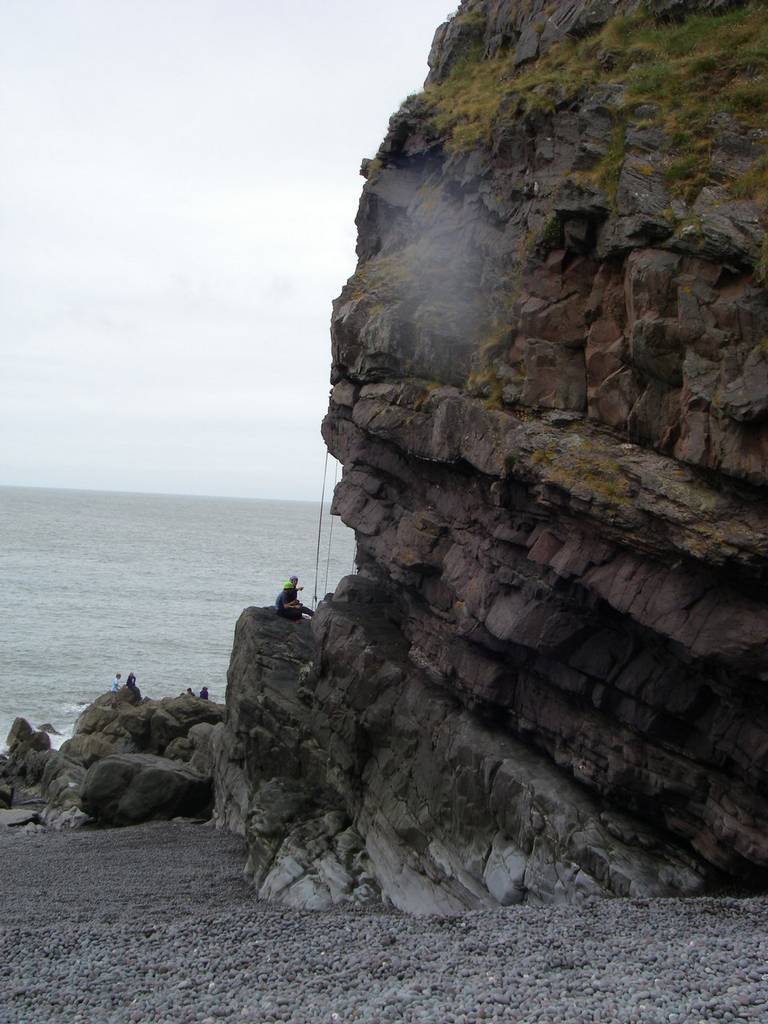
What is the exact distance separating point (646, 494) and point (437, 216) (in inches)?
543

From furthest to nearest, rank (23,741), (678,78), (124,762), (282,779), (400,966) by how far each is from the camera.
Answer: (23,741) → (124,762) → (282,779) → (678,78) → (400,966)

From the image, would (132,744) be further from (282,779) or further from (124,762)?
(282,779)

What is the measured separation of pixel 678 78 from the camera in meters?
18.9

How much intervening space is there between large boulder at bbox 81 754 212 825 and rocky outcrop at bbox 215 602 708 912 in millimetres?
1416

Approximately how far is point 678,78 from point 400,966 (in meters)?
17.9

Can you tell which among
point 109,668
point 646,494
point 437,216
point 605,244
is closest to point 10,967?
point 646,494

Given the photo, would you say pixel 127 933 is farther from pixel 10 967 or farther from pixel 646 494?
pixel 646 494

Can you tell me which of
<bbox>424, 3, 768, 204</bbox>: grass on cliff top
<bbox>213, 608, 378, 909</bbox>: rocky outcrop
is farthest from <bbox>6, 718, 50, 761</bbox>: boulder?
<bbox>424, 3, 768, 204</bbox>: grass on cliff top

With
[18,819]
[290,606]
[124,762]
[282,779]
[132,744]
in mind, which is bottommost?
[18,819]

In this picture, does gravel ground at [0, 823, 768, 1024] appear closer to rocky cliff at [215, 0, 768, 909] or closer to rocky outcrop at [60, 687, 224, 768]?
rocky cliff at [215, 0, 768, 909]

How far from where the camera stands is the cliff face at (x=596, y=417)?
15602 millimetres

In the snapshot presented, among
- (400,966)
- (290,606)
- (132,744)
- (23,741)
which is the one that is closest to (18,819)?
(132,744)

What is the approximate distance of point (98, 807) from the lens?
103ft

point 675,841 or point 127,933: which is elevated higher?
point 675,841
